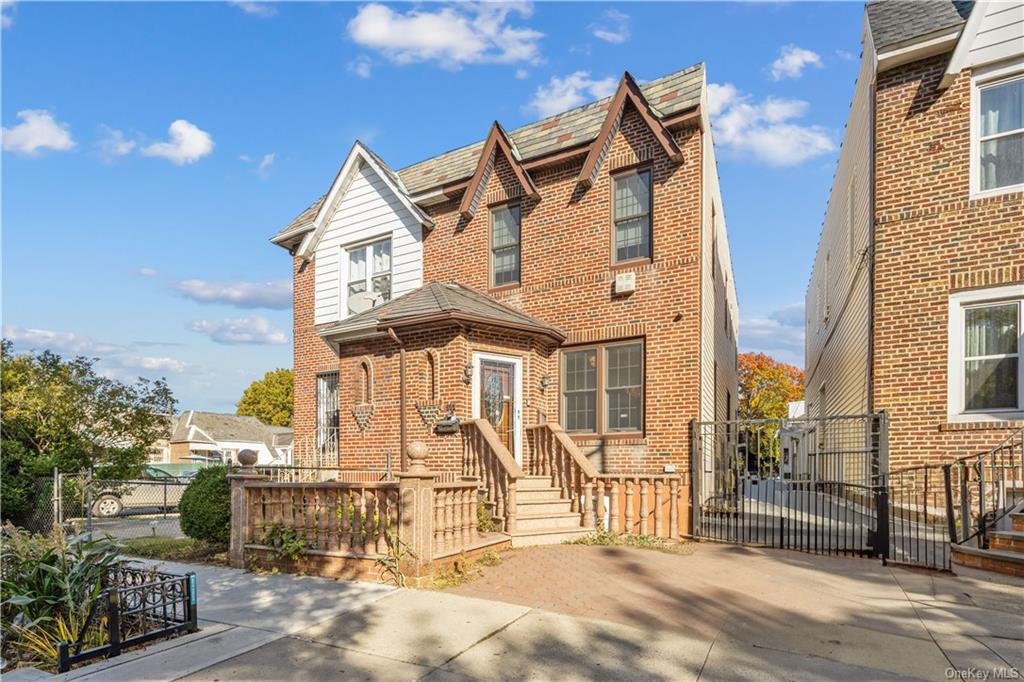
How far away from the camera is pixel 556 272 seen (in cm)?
1312

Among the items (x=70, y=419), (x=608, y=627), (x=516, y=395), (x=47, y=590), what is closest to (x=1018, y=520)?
(x=608, y=627)

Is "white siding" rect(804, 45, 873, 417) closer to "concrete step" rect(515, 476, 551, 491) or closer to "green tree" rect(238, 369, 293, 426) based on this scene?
"concrete step" rect(515, 476, 551, 491)

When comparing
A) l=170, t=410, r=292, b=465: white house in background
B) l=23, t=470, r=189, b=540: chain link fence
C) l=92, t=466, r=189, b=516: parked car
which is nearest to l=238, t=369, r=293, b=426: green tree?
l=170, t=410, r=292, b=465: white house in background

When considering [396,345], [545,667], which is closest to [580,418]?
[396,345]

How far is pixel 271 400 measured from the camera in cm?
6538

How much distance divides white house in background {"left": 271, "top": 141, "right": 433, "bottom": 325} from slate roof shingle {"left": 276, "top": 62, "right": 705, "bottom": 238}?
49 cm

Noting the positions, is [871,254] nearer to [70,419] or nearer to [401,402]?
[401,402]

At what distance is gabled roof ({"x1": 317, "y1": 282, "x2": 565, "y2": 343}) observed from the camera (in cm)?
1149

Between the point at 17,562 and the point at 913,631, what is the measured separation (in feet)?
27.7

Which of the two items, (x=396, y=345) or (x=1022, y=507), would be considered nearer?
(x=1022, y=507)

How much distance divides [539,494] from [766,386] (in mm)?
45658

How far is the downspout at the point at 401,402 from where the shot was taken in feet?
39.5

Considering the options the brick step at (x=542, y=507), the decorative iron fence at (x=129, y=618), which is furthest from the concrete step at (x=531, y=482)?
the decorative iron fence at (x=129, y=618)

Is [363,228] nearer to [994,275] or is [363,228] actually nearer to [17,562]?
[17,562]
